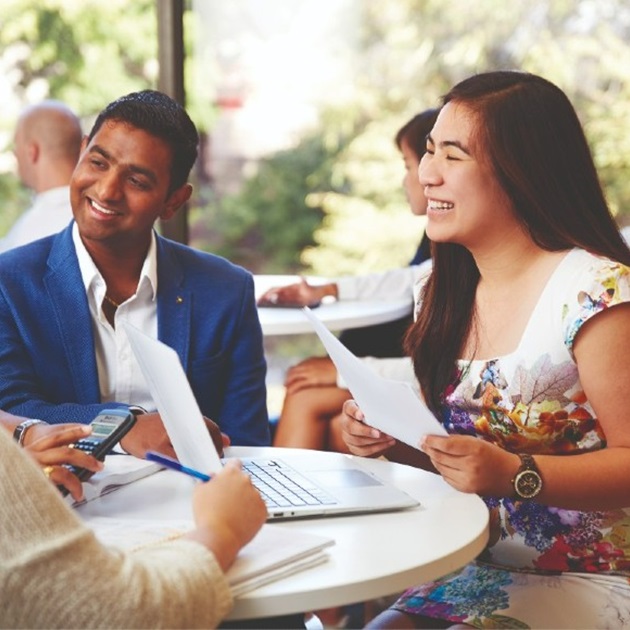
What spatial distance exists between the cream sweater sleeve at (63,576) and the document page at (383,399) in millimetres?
498

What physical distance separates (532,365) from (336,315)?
1.72 m

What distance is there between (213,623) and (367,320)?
241 centimetres

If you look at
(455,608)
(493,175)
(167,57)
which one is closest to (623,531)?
(455,608)

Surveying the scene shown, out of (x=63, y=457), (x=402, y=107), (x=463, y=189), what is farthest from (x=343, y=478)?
(x=402, y=107)

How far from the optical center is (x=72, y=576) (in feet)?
4.17

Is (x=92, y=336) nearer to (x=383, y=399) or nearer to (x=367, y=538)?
(x=383, y=399)

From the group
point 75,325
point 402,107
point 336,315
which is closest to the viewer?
point 75,325

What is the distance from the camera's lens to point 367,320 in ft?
12.2

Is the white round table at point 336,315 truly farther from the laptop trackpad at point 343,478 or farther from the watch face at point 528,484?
the watch face at point 528,484

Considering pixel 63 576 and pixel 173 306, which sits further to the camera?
pixel 173 306

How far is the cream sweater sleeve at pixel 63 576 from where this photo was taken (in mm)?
1270

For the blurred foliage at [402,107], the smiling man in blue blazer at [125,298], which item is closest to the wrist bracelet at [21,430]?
the smiling man in blue blazer at [125,298]

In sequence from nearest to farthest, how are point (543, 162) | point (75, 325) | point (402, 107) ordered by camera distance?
point (543, 162) < point (75, 325) < point (402, 107)

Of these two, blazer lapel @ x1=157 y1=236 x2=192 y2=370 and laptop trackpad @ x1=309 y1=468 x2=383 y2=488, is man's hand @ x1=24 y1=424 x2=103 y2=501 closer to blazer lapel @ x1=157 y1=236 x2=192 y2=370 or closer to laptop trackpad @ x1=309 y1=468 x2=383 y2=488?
laptop trackpad @ x1=309 y1=468 x2=383 y2=488
